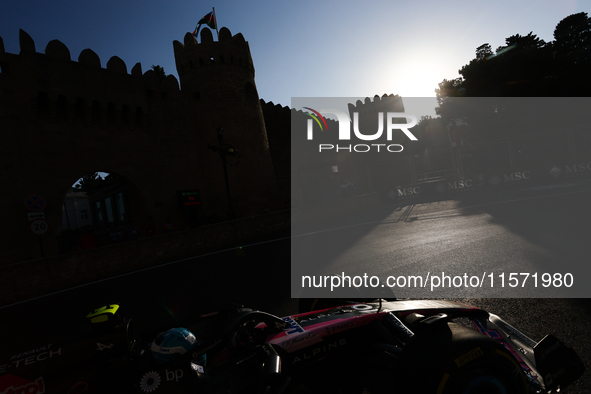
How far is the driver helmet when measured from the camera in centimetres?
235

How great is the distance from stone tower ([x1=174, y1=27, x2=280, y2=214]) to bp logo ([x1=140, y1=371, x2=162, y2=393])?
19849 mm

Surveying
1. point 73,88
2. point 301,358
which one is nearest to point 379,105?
point 73,88

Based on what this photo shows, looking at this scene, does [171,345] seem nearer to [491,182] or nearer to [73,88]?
[73,88]

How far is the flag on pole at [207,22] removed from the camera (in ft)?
75.5

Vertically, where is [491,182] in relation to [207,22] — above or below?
below

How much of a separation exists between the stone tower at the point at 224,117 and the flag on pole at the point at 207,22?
518 mm

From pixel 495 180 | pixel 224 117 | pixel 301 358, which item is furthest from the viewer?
pixel 224 117

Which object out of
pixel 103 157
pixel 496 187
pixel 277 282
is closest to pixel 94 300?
pixel 277 282

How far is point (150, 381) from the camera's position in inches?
85.6

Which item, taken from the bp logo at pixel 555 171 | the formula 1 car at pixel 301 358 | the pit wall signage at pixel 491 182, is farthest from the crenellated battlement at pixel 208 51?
the formula 1 car at pixel 301 358

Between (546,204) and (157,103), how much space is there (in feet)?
67.1

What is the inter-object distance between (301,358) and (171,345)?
976 mm

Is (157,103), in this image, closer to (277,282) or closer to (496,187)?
(277,282)

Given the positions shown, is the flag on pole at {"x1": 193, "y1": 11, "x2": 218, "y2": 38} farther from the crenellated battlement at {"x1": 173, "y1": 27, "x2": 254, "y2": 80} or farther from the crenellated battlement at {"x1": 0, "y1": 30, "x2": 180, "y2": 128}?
the crenellated battlement at {"x1": 0, "y1": 30, "x2": 180, "y2": 128}
